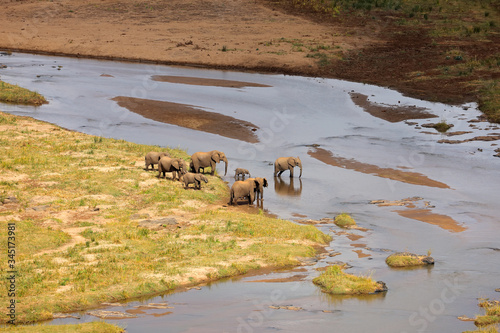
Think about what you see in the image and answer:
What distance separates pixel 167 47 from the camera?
70.2 m

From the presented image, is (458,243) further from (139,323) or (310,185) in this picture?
(139,323)

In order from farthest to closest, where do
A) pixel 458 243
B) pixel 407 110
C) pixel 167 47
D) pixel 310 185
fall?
pixel 167 47 → pixel 407 110 → pixel 310 185 → pixel 458 243

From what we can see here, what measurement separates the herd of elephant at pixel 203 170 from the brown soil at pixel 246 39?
23.7 m

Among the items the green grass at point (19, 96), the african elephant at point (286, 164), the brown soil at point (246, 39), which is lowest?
the african elephant at point (286, 164)

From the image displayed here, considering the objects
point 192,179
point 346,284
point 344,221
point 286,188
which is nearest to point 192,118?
point 286,188

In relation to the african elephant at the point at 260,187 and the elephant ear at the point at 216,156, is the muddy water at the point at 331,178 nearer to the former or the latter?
the african elephant at the point at 260,187

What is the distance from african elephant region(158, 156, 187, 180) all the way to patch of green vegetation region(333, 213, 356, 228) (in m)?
7.45

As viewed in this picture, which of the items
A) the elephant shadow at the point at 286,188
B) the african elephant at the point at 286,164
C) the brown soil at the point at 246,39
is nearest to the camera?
the elephant shadow at the point at 286,188

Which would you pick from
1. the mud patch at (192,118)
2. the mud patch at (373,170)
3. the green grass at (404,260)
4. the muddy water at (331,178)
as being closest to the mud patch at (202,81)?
the muddy water at (331,178)

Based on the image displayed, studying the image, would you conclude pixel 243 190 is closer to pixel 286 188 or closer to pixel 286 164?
pixel 286 188

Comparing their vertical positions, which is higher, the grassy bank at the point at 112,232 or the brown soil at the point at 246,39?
the brown soil at the point at 246,39

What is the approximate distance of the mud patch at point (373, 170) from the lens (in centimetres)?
3456

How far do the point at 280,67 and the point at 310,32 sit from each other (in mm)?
10831

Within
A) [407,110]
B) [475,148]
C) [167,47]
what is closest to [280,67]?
[167,47]
